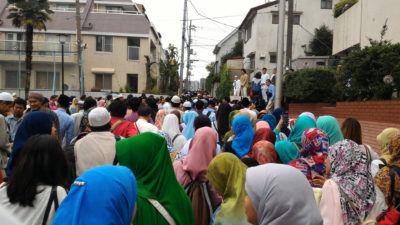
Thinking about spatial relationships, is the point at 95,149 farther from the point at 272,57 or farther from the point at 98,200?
the point at 272,57

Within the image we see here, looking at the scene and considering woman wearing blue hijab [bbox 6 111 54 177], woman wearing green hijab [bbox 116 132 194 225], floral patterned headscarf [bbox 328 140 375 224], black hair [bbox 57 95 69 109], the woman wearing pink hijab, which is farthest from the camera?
black hair [bbox 57 95 69 109]

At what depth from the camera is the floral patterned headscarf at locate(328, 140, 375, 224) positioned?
374 cm

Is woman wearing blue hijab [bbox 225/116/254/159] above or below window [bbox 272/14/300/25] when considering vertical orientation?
below

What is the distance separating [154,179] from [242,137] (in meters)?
3.26

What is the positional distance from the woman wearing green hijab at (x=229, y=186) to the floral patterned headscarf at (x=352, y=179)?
93cm

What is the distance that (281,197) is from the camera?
294 cm

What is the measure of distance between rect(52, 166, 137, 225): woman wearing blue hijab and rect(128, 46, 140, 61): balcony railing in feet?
121

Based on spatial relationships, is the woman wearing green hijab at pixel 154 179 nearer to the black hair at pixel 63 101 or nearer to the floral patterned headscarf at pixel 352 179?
the floral patterned headscarf at pixel 352 179

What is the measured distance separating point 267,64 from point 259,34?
8.80 feet

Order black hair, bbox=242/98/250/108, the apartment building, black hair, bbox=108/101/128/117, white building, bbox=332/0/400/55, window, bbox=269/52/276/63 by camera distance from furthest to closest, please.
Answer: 1. the apartment building
2. window, bbox=269/52/276/63
3. white building, bbox=332/0/400/55
4. black hair, bbox=242/98/250/108
5. black hair, bbox=108/101/128/117

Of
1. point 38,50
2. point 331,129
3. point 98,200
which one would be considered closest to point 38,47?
point 38,50

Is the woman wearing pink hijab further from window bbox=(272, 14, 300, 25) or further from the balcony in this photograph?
the balcony

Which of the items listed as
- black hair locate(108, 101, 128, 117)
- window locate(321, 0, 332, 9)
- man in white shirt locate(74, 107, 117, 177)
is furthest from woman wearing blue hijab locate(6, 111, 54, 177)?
window locate(321, 0, 332, 9)

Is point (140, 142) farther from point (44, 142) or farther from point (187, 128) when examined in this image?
point (187, 128)
